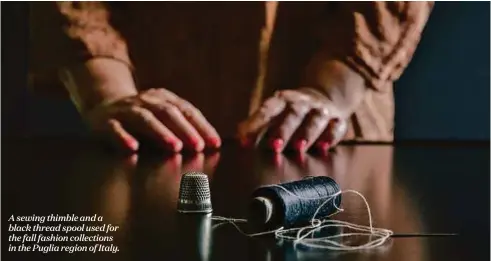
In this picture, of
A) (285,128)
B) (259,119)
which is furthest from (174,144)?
(259,119)

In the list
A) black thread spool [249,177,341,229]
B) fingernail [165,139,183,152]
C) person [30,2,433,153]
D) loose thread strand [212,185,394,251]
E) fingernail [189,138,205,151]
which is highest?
person [30,2,433,153]

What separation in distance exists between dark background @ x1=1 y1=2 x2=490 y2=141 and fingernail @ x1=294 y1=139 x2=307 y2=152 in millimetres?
567

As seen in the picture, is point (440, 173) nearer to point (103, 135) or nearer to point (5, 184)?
point (5, 184)

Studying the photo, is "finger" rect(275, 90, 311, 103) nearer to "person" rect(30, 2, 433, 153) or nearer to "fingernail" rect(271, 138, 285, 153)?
"person" rect(30, 2, 433, 153)

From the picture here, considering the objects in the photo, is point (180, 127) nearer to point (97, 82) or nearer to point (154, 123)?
point (154, 123)

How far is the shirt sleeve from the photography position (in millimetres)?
2330

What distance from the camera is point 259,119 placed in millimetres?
2219

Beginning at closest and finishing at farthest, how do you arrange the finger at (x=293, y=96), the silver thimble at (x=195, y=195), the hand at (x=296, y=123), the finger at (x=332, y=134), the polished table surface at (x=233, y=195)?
1. the polished table surface at (x=233, y=195)
2. the silver thimble at (x=195, y=195)
3. the hand at (x=296, y=123)
4. the finger at (x=332, y=134)
5. the finger at (x=293, y=96)

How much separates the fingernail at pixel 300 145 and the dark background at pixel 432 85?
567 millimetres

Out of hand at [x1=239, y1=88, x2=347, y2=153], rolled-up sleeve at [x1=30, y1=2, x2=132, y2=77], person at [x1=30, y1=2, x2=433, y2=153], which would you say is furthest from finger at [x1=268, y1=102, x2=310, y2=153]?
rolled-up sleeve at [x1=30, y1=2, x2=132, y2=77]

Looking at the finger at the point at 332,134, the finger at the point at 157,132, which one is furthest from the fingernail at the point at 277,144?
the finger at the point at 157,132

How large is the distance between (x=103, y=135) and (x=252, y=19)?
25.2 inches

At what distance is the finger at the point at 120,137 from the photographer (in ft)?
6.22

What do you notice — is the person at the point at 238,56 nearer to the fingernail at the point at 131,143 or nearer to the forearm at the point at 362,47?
the forearm at the point at 362,47
